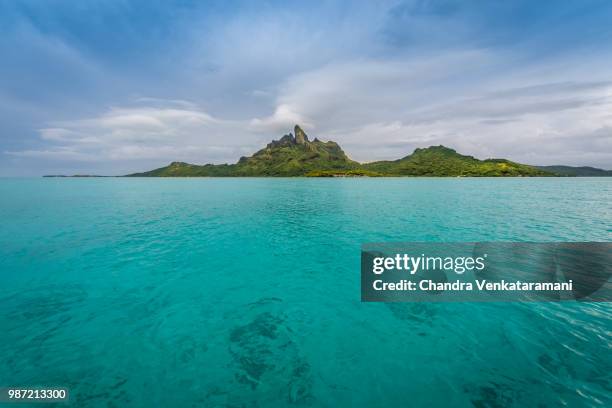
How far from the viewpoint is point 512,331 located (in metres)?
14.3

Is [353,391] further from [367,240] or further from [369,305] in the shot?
[367,240]

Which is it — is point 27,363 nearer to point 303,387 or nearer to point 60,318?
point 60,318

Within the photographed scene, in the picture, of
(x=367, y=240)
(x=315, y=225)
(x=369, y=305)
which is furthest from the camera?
(x=315, y=225)

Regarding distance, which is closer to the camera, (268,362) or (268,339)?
(268,362)

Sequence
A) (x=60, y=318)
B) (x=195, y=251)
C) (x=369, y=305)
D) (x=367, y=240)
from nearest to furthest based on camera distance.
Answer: (x=60, y=318) → (x=369, y=305) → (x=195, y=251) → (x=367, y=240)

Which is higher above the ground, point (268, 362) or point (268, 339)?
point (268, 362)

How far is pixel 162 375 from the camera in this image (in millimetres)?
11273

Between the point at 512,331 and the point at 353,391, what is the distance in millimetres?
10337

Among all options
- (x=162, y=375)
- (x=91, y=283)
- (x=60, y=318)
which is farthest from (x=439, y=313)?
(x=91, y=283)

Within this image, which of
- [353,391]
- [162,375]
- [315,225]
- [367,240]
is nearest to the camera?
[353,391]

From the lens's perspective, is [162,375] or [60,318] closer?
[162,375]

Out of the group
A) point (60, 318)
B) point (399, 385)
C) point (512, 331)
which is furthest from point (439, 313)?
point (60, 318)

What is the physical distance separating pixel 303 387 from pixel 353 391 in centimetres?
208

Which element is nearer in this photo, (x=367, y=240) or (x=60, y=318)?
(x=60, y=318)
